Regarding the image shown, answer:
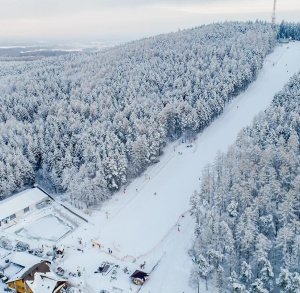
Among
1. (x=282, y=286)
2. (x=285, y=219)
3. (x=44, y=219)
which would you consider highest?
(x=285, y=219)

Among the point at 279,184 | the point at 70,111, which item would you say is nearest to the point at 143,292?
the point at 279,184

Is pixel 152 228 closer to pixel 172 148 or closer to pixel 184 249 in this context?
pixel 184 249

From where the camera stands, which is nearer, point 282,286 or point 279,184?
point 282,286

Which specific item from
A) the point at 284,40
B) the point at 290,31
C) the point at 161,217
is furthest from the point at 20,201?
the point at 290,31

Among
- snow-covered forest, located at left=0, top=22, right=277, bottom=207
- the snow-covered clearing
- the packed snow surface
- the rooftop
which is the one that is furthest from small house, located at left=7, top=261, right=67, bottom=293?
snow-covered forest, located at left=0, top=22, right=277, bottom=207

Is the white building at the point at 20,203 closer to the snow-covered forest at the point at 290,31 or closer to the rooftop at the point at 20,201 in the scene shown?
the rooftop at the point at 20,201

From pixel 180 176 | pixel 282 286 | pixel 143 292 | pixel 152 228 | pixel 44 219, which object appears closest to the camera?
pixel 282 286

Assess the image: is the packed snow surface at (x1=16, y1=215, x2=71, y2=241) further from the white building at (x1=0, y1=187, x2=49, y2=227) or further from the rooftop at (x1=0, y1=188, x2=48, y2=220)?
the rooftop at (x1=0, y1=188, x2=48, y2=220)

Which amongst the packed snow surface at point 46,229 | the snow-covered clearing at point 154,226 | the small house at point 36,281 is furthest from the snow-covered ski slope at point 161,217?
the small house at point 36,281
